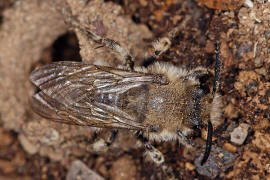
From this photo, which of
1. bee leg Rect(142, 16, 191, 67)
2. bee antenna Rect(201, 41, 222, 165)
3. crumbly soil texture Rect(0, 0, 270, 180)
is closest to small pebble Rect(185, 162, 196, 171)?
crumbly soil texture Rect(0, 0, 270, 180)

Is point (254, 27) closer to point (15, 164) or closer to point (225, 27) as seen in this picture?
point (225, 27)

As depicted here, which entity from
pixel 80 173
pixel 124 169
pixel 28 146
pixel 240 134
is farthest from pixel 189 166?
pixel 28 146

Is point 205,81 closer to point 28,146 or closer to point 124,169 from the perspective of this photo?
point 124,169

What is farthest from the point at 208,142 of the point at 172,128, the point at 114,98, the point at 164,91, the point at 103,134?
the point at 103,134

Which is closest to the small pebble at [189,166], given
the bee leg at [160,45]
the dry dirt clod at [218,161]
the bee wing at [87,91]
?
the dry dirt clod at [218,161]

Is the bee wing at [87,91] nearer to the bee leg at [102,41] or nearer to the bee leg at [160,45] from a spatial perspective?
the bee leg at [102,41]
